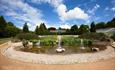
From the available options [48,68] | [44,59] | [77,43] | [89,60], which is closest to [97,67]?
[89,60]

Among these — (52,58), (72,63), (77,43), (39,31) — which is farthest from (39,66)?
(39,31)

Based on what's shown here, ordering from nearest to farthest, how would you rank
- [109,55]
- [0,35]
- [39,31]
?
[109,55], [0,35], [39,31]

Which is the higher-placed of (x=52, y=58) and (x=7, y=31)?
(x=7, y=31)

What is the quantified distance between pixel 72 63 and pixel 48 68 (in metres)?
1.38

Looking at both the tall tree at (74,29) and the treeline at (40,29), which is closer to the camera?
the treeline at (40,29)

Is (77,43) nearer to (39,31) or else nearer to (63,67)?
(63,67)

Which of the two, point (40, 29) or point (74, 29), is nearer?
point (40, 29)

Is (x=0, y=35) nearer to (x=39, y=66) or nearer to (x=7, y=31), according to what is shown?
(x=7, y=31)

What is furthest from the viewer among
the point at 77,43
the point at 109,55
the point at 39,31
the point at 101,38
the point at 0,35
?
the point at 39,31

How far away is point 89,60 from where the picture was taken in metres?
7.31

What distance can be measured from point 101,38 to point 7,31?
60.3 feet

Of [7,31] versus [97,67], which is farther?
[7,31]

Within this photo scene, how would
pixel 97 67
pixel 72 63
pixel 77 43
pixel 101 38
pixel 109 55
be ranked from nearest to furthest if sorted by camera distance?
pixel 97 67 → pixel 72 63 → pixel 109 55 → pixel 77 43 → pixel 101 38

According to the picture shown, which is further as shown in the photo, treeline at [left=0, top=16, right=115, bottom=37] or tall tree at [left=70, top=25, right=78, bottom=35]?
tall tree at [left=70, top=25, right=78, bottom=35]
